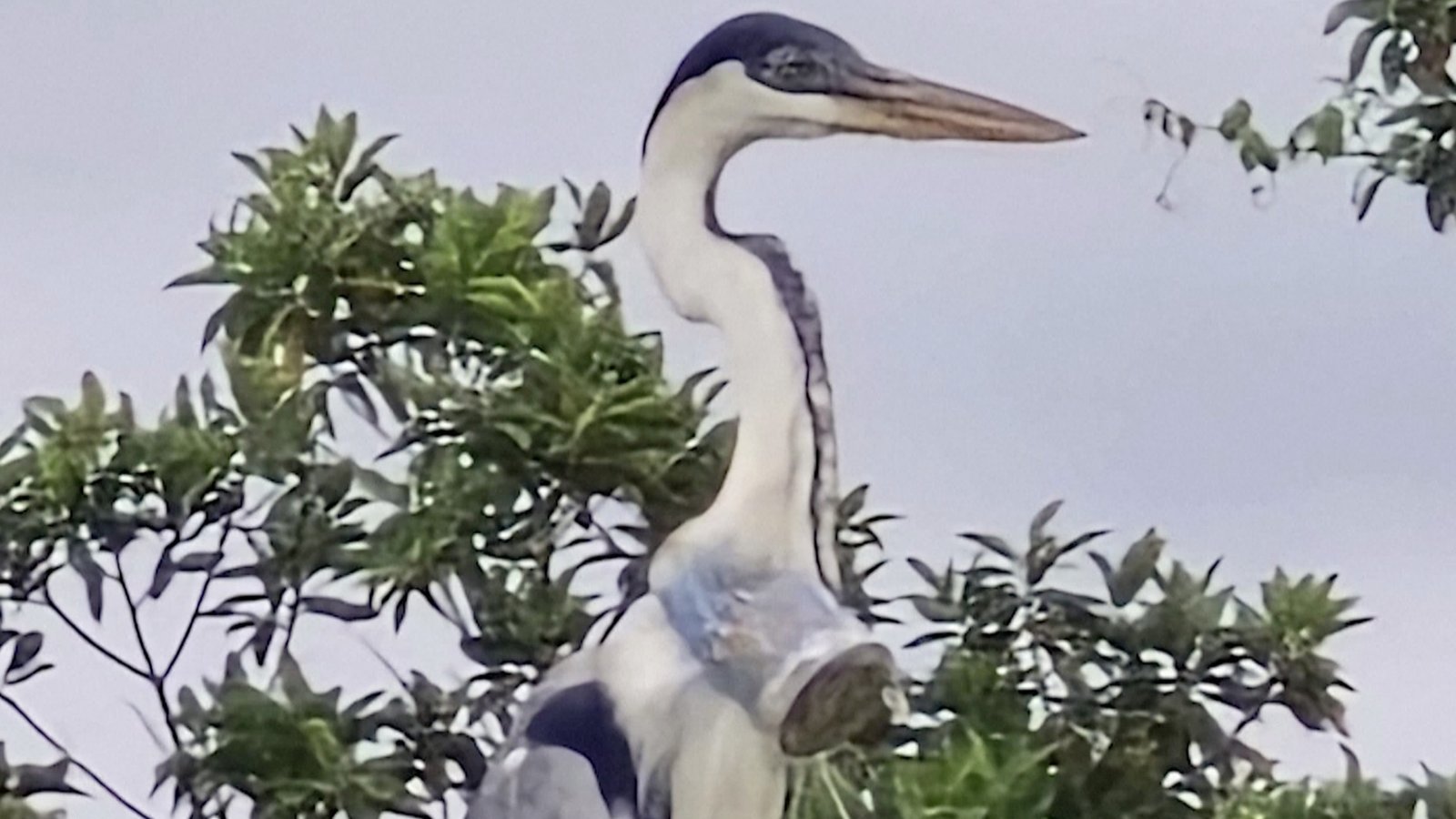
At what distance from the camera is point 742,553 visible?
5.08ft

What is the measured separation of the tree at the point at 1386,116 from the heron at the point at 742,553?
1.69 feet

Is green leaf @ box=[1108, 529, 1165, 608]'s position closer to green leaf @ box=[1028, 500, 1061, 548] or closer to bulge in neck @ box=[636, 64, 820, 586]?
green leaf @ box=[1028, 500, 1061, 548]

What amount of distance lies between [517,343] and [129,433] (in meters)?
0.32

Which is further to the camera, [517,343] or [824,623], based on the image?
[517,343]

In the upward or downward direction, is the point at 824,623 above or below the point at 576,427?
below

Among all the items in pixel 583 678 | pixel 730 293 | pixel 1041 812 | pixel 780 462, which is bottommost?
pixel 1041 812

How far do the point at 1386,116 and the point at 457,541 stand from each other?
0.81m

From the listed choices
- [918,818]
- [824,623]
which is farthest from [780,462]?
[918,818]

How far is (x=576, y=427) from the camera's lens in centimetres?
186

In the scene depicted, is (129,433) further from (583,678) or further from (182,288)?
(583,678)


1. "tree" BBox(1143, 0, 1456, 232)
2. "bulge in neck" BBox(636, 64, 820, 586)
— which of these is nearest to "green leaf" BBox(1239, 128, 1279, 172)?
"tree" BBox(1143, 0, 1456, 232)

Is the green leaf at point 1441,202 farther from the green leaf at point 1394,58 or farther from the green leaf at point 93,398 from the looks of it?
the green leaf at point 93,398

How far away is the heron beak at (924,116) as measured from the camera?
5.39 ft

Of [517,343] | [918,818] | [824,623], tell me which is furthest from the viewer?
[517,343]
